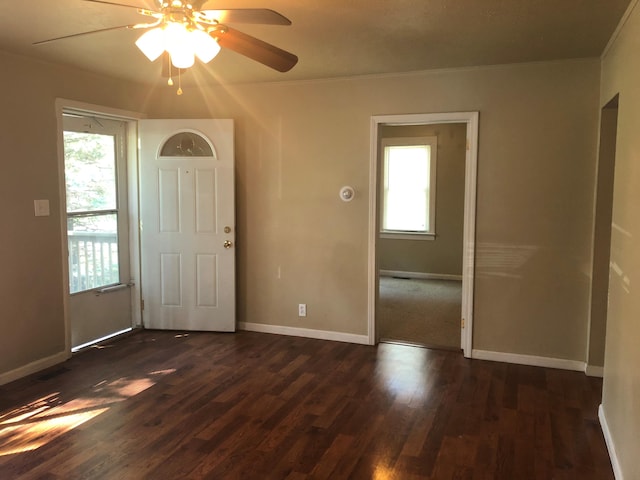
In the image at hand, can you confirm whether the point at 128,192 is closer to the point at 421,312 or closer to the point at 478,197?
the point at 478,197

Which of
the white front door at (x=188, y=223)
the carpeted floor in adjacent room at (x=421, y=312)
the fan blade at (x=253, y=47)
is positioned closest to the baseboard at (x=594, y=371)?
the carpeted floor in adjacent room at (x=421, y=312)

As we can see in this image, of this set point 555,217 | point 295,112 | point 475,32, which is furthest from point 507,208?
point 295,112

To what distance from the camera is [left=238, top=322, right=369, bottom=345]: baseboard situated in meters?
4.68

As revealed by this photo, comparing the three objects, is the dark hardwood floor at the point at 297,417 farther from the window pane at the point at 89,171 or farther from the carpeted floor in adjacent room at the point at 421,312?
the window pane at the point at 89,171

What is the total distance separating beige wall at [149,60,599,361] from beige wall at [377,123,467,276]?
2962 millimetres

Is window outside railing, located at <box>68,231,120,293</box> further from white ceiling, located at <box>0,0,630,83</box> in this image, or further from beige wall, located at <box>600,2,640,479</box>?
beige wall, located at <box>600,2,640,479</box>

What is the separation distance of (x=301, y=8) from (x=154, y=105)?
2753 millimetres

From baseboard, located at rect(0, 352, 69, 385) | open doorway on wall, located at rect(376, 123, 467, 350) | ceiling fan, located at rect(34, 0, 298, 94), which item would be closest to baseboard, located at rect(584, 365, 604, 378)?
open doorway on wall, located at rect(376, 123, 467, 350)

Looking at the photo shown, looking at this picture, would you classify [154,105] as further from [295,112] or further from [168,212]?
[295,112]

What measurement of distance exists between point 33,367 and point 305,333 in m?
2.25

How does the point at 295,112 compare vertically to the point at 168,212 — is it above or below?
above

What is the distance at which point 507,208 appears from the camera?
13.4 ft

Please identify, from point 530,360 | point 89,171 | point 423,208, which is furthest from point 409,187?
point 89,171

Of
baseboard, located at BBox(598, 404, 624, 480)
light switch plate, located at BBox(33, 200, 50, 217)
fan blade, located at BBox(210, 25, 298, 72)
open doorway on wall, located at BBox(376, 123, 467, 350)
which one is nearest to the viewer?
fan blade, located at BBox(210, 25, 298, 72)
